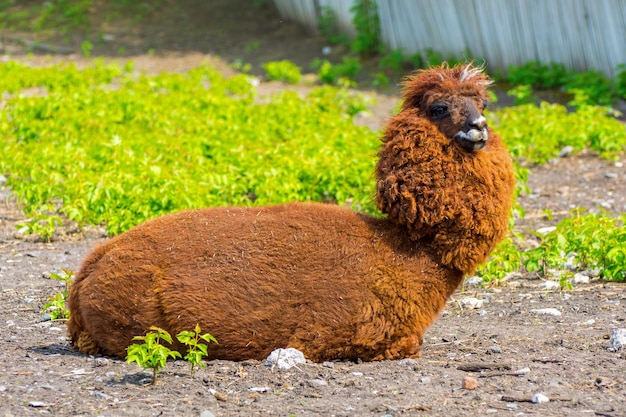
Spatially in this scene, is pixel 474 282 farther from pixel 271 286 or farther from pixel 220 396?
pixel 220 396

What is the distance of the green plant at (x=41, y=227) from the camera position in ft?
26.2

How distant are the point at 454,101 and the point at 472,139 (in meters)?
0.26

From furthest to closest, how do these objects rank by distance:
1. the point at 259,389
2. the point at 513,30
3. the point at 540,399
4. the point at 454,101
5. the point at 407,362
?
1. the point at 513,30
2. the point at 454,101
3. the point at 407,362
4. the point at 259,389
5. the point at 540,399

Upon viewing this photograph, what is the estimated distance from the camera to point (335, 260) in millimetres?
4973

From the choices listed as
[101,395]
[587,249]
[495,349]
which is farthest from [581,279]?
[101,395]

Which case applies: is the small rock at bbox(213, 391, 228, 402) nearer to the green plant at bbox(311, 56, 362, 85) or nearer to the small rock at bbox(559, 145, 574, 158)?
the small rock at bbox(559, 145, 574, 158)

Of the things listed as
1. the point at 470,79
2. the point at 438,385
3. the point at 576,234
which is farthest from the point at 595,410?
the point at 576,234

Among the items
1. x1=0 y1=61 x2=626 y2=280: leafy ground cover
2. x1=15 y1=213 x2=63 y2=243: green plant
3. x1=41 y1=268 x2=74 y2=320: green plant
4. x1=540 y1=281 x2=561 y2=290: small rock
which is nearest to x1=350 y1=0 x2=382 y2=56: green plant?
x1=0 y1=61 x2=626 y2=280: leafy ground cover

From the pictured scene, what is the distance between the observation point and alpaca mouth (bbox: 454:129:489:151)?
5.02 meters

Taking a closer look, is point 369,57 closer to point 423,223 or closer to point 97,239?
point 97,239

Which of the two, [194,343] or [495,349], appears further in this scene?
[495,349]

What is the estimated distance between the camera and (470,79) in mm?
5250

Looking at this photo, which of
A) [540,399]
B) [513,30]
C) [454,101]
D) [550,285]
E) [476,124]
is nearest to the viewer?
[540,399]

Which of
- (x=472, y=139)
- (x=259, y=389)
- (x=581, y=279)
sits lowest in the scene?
(x=581, y=279)
